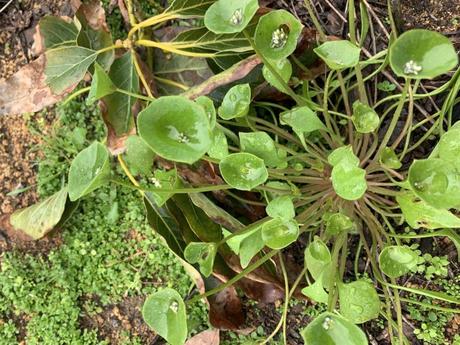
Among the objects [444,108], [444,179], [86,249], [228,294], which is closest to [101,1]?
[86,249]

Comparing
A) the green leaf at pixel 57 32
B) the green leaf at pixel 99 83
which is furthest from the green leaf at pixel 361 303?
the green leaf at pixel 57 32

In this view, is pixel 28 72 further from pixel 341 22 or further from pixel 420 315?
pixel 420 315

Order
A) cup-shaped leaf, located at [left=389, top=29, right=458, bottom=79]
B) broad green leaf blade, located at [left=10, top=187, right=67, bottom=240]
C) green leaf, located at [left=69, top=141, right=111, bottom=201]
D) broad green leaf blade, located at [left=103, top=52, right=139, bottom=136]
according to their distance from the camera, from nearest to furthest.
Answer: cup-shaped leaf, located at [left=389, top=29, right=458, bottom=79]
green leaf, located at [left=69, top=141, right=111, bottom=201]
broad green leaf blade, located at [left=103, top=52, right=139, bottom=136]
broad green leaf blade, located at [left=10, top=187, right=67, bottom=240]

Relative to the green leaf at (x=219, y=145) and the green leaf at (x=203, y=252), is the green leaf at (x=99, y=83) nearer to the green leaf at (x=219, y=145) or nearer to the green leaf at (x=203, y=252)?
the green leaf at (x=219, y=145)

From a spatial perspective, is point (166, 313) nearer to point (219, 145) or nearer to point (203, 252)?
point (203, 252)

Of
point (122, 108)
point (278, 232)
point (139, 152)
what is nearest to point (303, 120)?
point (278, 232)

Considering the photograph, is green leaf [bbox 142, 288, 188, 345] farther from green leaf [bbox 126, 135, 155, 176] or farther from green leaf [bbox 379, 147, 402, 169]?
green leaf [bbox 379, 147, 402, 169]

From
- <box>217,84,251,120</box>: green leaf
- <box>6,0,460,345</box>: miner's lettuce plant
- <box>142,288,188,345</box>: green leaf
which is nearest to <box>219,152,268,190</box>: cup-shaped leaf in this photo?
<box>6,0,460,345</box>: miner's lettuce plant
